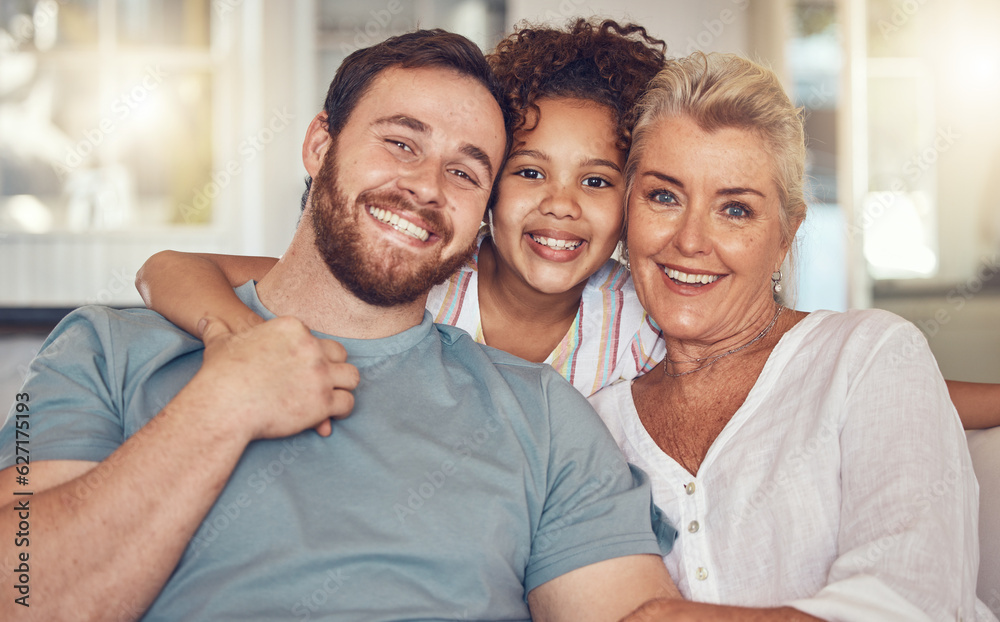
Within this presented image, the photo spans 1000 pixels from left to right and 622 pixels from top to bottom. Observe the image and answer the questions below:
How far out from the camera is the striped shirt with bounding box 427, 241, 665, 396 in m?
1.95

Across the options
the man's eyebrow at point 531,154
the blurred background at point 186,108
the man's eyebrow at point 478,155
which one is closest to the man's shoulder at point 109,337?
the man's eyebrow at point 478,155

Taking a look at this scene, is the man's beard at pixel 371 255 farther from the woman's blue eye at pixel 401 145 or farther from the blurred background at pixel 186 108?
the blurred background at pixel 186 108

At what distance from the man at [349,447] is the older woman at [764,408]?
0.17 metres

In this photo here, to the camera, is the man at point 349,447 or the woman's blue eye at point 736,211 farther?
the woman's blue eye at point 736,211

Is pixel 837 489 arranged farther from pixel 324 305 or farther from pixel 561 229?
pixel 324 305

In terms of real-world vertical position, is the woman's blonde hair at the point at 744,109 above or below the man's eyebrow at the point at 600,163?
above

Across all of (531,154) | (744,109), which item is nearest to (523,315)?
(531,154)

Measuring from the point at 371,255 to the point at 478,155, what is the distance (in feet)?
1.08

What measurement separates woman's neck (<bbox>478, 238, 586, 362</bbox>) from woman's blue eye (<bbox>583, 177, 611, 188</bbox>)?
0.29 m

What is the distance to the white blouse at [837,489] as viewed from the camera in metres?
1.10

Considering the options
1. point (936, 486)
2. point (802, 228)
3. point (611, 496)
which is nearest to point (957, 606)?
point (936, 486)

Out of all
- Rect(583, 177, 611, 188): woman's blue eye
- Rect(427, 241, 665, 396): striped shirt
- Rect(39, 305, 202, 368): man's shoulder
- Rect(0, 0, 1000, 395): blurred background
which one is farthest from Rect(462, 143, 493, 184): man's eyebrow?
Rect(0, 0, 1000, 395): blurred background

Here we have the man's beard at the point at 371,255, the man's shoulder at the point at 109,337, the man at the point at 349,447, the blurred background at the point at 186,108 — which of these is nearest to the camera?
the man at the point at 349,447

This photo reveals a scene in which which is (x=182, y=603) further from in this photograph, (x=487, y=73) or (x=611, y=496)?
(x=487, y=73)
